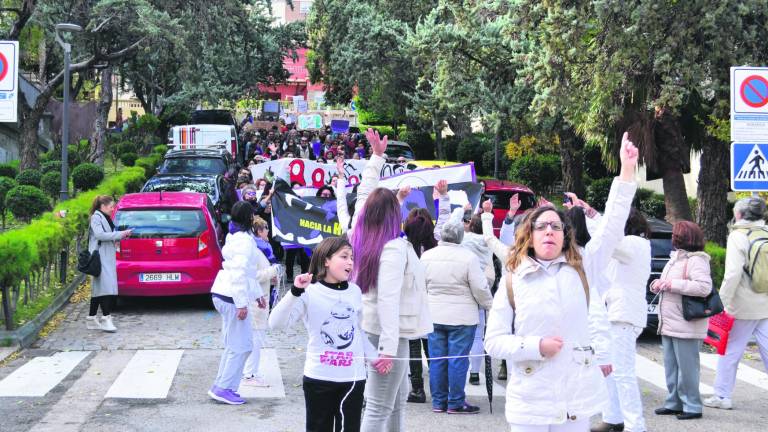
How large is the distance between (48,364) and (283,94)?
115359 mm

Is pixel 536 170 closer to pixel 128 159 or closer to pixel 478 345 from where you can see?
pixel 128 159

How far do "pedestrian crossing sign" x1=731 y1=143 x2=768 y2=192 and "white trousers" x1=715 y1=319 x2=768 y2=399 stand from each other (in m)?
2.22

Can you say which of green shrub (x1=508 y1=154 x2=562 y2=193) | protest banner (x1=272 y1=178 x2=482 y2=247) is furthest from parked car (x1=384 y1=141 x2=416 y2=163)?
protest banner (x1=272 y1=178 x2=482 y2=247)

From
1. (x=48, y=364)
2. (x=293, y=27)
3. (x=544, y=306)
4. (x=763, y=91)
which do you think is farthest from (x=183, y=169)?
(x=293, y=27)

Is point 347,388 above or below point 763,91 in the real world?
below

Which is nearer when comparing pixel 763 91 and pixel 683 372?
pixel 683 372

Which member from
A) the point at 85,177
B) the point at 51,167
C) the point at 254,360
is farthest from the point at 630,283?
the point at 51,167

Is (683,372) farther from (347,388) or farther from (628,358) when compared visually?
(347,388)

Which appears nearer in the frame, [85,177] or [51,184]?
[51,184]

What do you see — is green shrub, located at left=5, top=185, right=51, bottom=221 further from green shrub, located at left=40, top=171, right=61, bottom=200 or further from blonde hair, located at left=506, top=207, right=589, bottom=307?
blonde hair, located at left=506, top=207, right=589, bottom=307

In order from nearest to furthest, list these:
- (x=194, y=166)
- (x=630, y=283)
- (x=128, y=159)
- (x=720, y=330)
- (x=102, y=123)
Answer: (x=630, y=283) → (x=720, y=330) → (x=194, y=166) → (x=102, y=123) → (x=128, y=159)

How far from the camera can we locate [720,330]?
9008mm

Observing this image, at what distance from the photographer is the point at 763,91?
429 inches

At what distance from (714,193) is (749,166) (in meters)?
8.90
